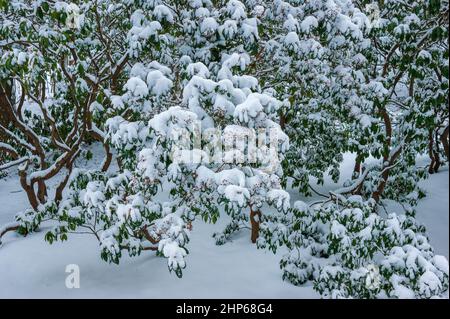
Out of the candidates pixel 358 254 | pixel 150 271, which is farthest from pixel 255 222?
pixel 358 254

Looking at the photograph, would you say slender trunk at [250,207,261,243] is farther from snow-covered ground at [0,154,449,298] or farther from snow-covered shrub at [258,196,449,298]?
snow-covered shrub at [258,196,449,298]

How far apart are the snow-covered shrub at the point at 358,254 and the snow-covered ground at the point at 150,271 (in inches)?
17.9

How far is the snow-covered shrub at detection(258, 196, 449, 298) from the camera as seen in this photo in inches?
172

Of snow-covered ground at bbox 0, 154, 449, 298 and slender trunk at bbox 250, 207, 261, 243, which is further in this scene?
slender trunk at bbox 250, 207, 261, 243

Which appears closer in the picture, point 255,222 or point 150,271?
point 150,271

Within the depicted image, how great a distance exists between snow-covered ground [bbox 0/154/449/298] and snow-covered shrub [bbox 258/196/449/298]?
45 cm

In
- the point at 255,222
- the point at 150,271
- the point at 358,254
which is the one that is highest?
the point at 255,222

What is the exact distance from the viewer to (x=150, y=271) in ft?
20.9

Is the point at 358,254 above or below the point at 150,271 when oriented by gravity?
below

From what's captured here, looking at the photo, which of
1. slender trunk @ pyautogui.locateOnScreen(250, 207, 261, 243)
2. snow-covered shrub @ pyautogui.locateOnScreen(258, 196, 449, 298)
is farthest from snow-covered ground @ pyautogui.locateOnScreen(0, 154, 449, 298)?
snow-covered shrub @ pyautogui.locateOnScreen(258, 196, 449, 298)

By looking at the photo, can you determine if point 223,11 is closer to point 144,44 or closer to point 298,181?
point 144,44

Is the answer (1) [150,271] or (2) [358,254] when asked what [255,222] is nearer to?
(1) [150,271]

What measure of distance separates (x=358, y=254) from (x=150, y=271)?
2.90 m
